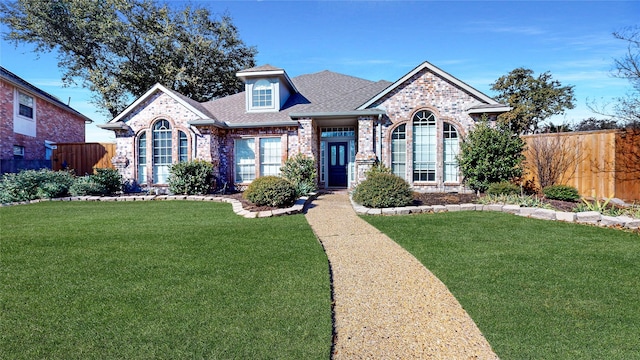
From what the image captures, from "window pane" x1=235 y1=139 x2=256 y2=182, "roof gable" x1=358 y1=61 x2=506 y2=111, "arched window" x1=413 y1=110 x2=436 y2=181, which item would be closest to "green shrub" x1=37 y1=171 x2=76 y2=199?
"window pane" x1=235 y1=139 x2=256 y2=182

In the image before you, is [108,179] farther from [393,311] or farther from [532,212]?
[532,212]

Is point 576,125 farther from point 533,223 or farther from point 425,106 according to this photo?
point 533,223

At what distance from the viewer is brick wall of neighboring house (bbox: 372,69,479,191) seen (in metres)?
13.6

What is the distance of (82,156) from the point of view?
1848 centimetres

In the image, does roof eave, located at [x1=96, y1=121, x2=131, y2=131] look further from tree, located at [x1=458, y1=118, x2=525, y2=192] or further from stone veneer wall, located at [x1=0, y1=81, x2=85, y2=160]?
tree, located at [x1=458, y1=118, x2=525, y2=192]

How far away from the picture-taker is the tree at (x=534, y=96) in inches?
952

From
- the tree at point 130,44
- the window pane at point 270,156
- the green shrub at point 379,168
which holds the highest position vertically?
the tree at point 130,44

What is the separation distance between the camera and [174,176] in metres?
14.1

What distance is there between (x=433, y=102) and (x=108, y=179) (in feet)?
47.5

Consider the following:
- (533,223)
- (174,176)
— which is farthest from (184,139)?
(533,223)

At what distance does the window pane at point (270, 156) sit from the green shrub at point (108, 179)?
6.44 meters

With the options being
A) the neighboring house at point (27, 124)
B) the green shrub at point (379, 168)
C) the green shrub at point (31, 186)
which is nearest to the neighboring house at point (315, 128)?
the green shrub at point (379, 168)

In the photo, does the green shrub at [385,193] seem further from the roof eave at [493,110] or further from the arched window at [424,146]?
the roof eave at [493,110]

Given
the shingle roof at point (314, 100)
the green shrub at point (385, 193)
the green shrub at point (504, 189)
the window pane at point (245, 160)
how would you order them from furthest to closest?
the window pane at point (245, 160) < the shingle roof at point (314, 100) < the green shrub at point (504, 189) < the green shrub at point (385, 193)
